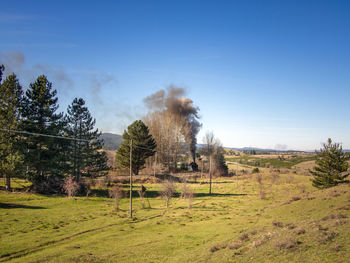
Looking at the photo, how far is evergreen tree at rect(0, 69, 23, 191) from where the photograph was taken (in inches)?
1224

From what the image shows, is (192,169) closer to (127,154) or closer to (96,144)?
(127,154)

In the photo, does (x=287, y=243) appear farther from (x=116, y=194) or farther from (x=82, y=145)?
(x=82, y=145)

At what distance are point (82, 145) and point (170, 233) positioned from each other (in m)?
29.7

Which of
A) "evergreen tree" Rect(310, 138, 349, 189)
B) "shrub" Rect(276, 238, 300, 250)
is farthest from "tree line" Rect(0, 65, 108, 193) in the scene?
"evergreen tree" Rect(310, 138, 349, 189)

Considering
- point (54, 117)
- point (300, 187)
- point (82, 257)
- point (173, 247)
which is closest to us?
point (82, 257)

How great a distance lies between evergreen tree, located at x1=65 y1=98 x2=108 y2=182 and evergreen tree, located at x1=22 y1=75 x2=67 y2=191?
3856 mm

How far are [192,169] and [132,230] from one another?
51822 mm

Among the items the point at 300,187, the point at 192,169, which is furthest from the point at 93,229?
the point at 192,169

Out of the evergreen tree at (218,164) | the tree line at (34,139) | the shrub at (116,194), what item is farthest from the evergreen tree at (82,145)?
the evergreen tree at (218,164)

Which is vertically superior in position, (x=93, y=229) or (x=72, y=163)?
(x=72, y=163)

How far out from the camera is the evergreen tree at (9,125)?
31.1 metres

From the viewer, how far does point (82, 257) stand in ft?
39.2

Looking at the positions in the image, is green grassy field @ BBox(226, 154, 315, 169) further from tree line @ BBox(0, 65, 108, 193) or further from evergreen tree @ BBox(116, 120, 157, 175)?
tree line @ BBox(0, 65, 108, 193)

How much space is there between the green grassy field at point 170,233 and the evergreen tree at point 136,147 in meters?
18.6
